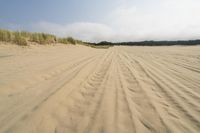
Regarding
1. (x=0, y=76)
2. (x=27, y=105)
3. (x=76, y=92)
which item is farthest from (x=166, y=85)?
(x=0, y=76)

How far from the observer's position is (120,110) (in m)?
2.79

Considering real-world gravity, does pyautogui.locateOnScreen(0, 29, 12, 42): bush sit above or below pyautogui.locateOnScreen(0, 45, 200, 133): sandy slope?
above

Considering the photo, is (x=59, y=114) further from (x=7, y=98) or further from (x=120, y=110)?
(x=7, y=98)

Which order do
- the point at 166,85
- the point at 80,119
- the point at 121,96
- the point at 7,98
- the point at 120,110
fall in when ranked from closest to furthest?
1. the point at 80,119
2. the point at 120,110
3. the point at 7,98
4. the point at 121,96
5. the point at 166,85

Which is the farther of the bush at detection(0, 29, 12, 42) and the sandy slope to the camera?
the bush at detection(0, 29, 12, 42)

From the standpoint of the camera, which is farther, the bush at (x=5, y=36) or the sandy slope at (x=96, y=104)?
the bush at (x=5, y=36)

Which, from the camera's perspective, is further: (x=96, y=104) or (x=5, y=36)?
(x=5, y=36)

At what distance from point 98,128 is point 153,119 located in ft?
2.20

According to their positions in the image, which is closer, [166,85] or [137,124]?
[137,124]

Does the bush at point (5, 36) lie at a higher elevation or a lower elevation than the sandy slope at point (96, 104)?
higher

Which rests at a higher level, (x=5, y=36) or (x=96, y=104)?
(x=5, y=36)

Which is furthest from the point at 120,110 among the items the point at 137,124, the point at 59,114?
the point at 59,114

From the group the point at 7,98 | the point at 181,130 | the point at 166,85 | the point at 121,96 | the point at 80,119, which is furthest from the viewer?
the point at 166,85

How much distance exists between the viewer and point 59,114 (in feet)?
8.65
